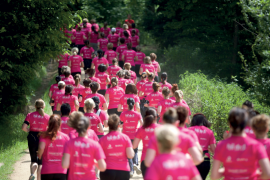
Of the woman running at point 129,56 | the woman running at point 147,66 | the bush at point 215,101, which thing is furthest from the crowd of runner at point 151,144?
the woman running at point 129,56

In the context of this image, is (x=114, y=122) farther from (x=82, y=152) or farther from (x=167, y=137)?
(x=167, y=137)

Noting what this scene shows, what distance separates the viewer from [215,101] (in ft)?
36.4

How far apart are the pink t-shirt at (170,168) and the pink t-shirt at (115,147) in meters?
2.18

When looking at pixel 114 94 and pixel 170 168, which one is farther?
pixel 114 94

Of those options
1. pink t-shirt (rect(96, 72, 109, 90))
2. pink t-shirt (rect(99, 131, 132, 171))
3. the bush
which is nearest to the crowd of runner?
pink t-shirt (rect(99, 131, 132, 171))

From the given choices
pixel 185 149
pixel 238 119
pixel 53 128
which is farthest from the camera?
pixel 53 128

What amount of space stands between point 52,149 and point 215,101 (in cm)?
619

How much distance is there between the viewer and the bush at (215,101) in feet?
33.8

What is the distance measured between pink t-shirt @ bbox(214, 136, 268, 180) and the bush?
4949 mm

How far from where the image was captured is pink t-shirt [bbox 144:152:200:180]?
12.7 ft

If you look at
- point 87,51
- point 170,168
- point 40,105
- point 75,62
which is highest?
point 170,168

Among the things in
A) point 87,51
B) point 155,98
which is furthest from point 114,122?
point 87,51

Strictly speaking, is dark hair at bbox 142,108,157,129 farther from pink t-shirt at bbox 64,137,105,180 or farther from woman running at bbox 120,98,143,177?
pink t-shirt at bbox 64,137,105,180

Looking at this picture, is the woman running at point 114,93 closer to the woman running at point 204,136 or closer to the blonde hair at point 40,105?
the blonde hair at point 40,105
